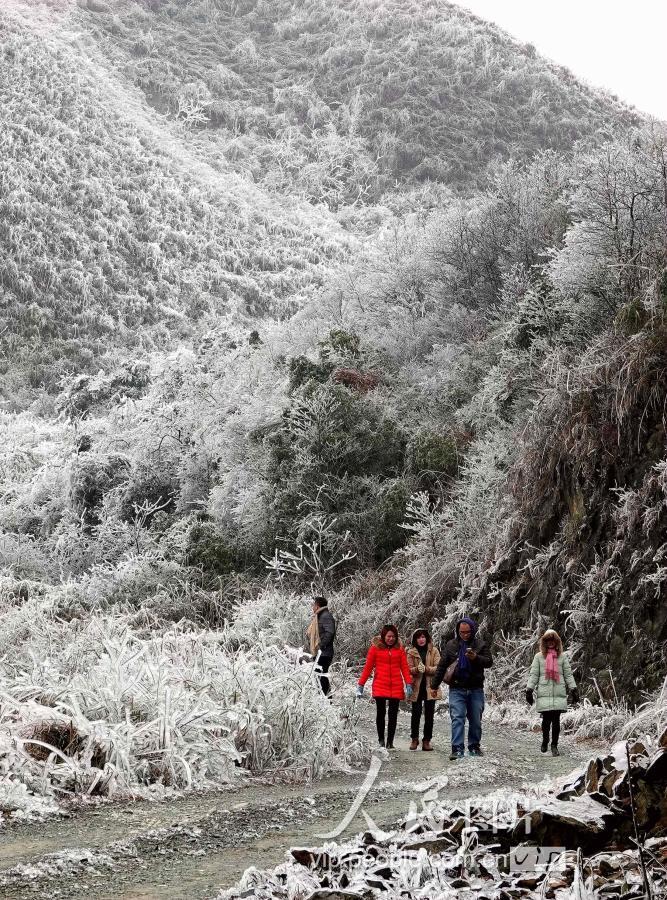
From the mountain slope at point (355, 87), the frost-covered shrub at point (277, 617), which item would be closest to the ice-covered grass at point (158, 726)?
the frost-covered shrub at point (277, 617)

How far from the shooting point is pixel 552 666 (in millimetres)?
9781

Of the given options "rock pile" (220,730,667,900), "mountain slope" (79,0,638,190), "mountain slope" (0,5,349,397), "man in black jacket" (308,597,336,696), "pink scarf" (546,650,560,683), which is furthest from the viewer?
"mountain slope" (79,0,638,190)

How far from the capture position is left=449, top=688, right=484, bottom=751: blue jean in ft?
30.3

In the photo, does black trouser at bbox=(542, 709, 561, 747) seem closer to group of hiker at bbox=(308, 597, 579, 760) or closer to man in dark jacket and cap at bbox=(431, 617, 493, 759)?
group of hiker at bbox=(308, 597, 579, 760)

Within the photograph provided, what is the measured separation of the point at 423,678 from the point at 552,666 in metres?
1.22

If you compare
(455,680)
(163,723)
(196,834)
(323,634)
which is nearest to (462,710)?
(455,680)

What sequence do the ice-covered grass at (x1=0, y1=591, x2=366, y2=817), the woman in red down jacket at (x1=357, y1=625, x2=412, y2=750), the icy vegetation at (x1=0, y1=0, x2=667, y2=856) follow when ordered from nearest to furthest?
the ice-covered grass at (x1=0, y1=591, x2=366, y2=817)
the icy vegetation at (x1=0, y1=0, x2=667, y2=856)
the woman in red down jacket at (x1=357, y1=625, x2=412, y2=750)

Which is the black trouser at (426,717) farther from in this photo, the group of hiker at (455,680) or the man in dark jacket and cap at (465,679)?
the man in dark jacket and cap at (465,679)

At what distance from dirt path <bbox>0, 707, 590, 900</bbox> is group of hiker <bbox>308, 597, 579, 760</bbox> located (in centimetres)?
78

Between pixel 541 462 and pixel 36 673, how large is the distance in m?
8.41

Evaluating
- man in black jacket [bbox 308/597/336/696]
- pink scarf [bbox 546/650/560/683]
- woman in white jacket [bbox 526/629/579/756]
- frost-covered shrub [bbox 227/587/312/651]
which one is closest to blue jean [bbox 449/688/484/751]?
woman in white jacket [bbox 526/629/579/756]

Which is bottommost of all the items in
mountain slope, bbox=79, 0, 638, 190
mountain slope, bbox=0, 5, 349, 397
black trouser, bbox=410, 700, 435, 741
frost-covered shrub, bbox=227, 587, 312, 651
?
frost-covered shrub, bbox=227, 587, 312, 651

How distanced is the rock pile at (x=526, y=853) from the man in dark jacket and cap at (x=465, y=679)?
4631 millimetres

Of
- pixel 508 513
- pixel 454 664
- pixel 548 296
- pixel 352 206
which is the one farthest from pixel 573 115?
pixel 454 664
